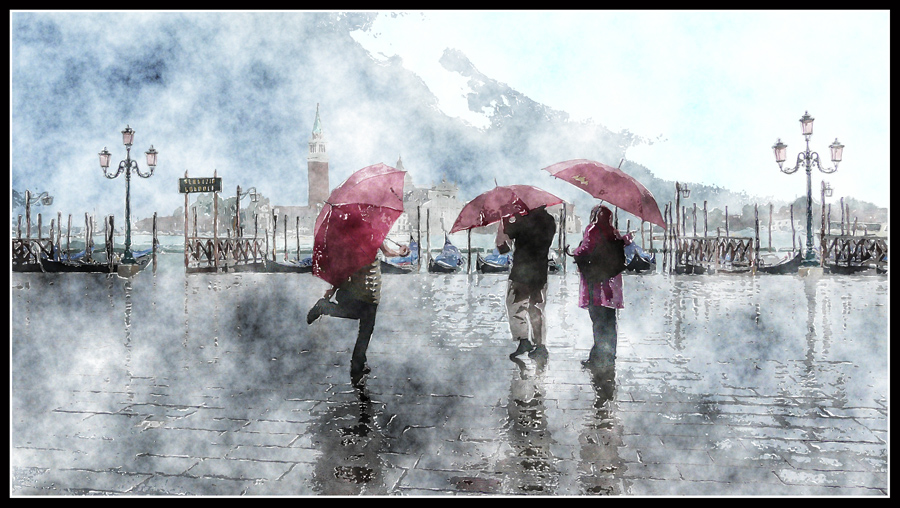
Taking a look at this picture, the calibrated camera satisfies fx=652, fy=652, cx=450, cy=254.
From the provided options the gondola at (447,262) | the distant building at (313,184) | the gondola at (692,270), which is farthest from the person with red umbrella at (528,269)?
the distant building at (313,184)

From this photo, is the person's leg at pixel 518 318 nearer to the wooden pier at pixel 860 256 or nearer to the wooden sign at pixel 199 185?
the wooden pier at pixel 860 256

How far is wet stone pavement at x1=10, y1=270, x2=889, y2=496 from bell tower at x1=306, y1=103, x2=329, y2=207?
61468mm

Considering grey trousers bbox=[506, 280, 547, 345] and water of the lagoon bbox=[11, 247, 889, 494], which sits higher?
grey trousers bbox=[506, 280, 547, 345]

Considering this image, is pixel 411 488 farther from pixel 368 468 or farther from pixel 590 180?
pixel 590 180

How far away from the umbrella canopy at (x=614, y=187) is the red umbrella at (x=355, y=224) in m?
1.25

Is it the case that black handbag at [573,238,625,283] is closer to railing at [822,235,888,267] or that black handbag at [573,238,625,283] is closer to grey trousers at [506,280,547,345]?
grey trousers at [506,280,547,345]

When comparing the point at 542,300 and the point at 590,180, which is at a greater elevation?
the point at 590,180

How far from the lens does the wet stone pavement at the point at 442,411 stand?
8.89 ft

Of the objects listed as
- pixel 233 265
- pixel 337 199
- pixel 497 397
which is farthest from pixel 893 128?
pixel 233 265

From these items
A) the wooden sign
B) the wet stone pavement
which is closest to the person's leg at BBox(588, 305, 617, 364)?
the wet stone pavement

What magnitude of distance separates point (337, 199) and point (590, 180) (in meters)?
1.78

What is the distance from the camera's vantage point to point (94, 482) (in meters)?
2.68

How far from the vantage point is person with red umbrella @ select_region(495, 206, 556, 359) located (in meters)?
5.14

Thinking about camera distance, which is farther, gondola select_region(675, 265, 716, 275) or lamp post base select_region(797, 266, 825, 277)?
gondola select_region(675, 265, 716, 275)
